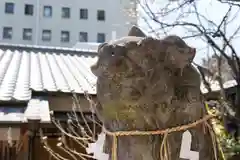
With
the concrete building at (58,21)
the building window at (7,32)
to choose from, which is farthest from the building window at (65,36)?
the building window at (7,32)

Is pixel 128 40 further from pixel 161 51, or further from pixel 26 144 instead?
pixel 26 144

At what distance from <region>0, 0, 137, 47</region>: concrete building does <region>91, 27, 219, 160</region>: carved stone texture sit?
26869mm

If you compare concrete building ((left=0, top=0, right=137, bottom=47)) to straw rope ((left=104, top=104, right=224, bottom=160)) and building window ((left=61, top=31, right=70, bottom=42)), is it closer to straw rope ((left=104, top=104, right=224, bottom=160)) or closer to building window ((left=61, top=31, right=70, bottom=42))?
building window ((left=61, top=31, right=70, bottom=42))

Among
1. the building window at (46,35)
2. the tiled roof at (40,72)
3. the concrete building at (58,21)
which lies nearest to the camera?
the tiled roof at (40,72)

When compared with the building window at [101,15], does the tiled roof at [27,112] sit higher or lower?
lower

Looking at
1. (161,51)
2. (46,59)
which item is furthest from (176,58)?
(46,59)

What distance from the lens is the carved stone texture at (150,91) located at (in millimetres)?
1152

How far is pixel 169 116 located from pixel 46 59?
8489mm

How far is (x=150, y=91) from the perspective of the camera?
1.15 meters

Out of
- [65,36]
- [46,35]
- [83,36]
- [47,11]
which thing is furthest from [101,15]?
[46,35]

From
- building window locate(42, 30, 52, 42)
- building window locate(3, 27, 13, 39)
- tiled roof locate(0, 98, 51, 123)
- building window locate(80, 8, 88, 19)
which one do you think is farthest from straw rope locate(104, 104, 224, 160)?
building window locate(80, 8, 88, 19)

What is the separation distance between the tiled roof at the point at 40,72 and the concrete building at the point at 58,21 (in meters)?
17.7

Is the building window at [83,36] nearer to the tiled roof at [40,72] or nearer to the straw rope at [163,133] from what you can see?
the tiled roof at [40,72]

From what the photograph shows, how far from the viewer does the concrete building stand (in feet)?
93.1
